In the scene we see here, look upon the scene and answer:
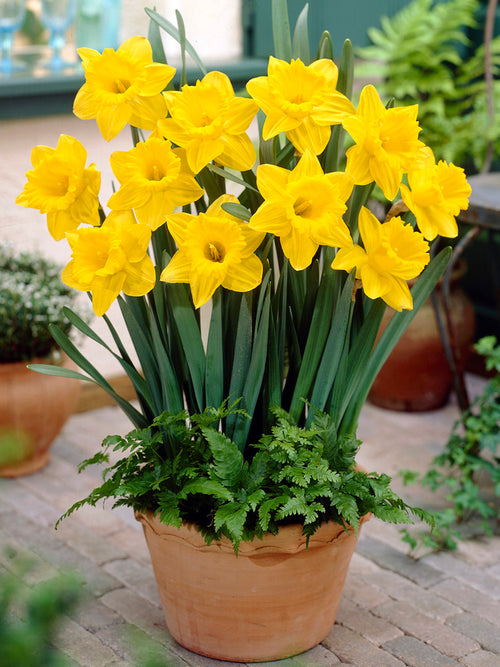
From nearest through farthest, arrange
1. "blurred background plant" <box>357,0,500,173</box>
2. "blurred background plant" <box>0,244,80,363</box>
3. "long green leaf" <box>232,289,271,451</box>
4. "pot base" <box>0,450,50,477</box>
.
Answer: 1. "long green leaf" <box>232,289,271,451</box>
2. "blurred background plant" <box>0,244,80,363</box>
3. "pot base" <box>0,450,50,477</box>
4. "blurred background plant" <box>357,0,500,173</box>

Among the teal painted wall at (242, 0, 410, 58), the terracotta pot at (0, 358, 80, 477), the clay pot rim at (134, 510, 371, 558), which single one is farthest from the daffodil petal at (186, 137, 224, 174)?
the teal painted wall at (242, 0, 410, 58)

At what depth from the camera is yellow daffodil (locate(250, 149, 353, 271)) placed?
1.17 meters

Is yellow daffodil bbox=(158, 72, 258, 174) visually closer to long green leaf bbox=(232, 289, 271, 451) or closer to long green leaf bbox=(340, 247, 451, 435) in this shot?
long green leaf bbox=(232, 289, 271, 451)

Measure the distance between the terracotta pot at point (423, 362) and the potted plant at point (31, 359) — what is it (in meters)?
1.14

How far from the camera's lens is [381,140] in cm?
119

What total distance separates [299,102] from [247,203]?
22cm

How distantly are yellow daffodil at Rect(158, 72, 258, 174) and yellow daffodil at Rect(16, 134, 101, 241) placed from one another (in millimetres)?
144

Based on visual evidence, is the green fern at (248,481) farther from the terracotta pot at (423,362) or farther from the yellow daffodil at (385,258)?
the terracotta pot at (423,362)

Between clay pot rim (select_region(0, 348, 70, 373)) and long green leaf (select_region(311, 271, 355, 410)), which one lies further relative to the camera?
clay pot rim (select_region(0, 348, 70, 373))

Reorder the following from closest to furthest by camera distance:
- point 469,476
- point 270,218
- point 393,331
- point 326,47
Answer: point 270,218 → point 326,47 → point 393,331 → point 469,476

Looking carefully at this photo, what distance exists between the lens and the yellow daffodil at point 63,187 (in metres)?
1.23

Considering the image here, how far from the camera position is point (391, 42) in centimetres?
303

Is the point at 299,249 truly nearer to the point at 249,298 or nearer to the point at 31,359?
the point at 249,298

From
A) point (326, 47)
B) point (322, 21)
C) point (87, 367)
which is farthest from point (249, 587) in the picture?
point (322, 21)
